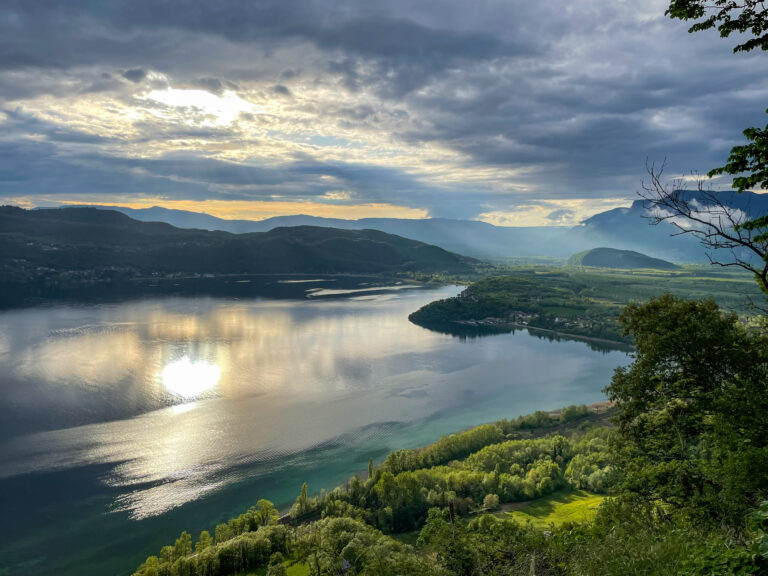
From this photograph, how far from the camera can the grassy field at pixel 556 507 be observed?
37.2 m

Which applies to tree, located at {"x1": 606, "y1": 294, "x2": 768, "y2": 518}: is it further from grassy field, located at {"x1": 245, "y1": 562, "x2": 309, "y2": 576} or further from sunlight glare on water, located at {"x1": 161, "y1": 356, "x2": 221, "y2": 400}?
sunlight glare on water, located at {"x1": 161, "y1": 356, "x2": 221, "y2": 400}

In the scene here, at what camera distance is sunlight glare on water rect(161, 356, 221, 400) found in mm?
74000

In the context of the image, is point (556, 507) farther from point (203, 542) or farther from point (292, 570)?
point (203, 542)

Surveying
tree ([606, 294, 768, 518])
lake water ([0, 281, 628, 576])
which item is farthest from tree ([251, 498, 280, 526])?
tree ([606, 294, 768, 518])

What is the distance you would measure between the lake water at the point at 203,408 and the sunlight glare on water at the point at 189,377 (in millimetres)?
445

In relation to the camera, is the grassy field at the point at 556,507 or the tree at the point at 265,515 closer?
the grassy field at the point at 556,507

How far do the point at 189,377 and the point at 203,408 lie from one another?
16969mm

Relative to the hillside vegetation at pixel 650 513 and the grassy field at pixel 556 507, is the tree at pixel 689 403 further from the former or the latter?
the grassy field at pixel 556 507

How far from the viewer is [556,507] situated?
4059 centimetres

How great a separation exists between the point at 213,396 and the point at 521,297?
133708 millimetres

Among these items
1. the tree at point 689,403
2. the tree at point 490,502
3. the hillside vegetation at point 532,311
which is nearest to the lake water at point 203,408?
the hillside vegetation at point 532,311

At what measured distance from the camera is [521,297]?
578ft

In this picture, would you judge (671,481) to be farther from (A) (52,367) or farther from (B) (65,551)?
(A) (52,367)

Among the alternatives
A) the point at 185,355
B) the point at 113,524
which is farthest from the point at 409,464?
the point at 185,355
